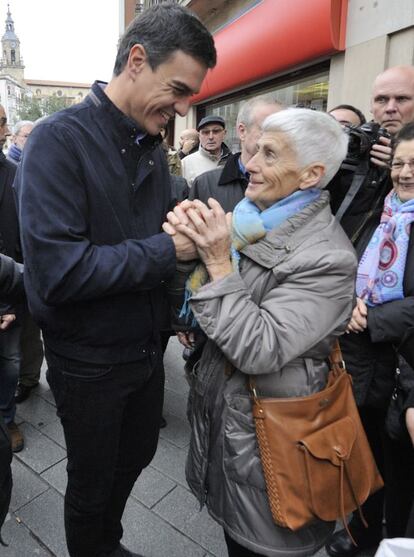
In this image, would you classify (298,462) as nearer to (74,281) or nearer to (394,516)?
(74,281)

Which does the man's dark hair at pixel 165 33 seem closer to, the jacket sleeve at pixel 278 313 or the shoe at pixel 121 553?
the jacket sleeve at pixel 278 313

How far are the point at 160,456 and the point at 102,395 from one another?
1.47 metres

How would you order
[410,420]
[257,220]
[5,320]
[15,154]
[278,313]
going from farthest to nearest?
[15,154] → [5,320] → [410,420] → [257,220] → [278,313]

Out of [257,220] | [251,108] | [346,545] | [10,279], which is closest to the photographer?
[257,220]

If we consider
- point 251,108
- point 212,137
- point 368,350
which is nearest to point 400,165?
point 368,350

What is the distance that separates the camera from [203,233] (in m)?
1.27

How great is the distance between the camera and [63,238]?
1.21m

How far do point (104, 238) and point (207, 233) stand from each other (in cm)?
34

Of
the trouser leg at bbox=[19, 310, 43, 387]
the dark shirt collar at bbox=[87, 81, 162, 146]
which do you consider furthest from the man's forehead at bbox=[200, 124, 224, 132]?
the dark shirt collar at bbox=[87, 81, 162, 146]

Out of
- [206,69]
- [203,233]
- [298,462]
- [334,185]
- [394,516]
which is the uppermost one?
[206,69]

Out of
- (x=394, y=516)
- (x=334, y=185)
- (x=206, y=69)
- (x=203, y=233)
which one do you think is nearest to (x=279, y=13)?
(x=334, y=185)

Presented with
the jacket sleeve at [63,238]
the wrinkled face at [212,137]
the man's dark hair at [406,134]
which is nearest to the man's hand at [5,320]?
the jacket sleeve at [63,238]

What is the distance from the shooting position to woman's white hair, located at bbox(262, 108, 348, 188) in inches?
51.1

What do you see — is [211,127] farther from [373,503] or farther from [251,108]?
[373,503]
